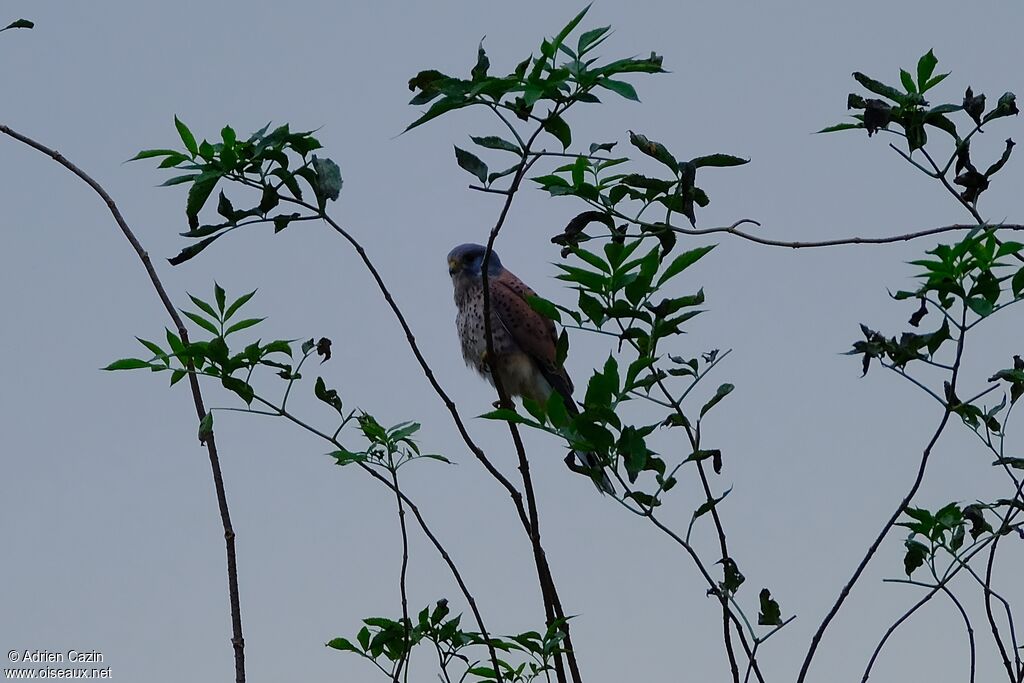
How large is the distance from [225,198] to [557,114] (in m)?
0.71

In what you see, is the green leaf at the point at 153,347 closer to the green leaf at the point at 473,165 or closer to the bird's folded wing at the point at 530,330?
the green leaf at the point at 473,165

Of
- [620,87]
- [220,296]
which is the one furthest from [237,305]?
[620,87]

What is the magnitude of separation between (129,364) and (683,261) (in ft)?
3.79

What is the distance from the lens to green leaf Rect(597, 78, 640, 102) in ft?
7.23

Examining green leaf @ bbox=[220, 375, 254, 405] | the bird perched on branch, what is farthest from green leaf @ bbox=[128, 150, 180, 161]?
the bird perched on branch

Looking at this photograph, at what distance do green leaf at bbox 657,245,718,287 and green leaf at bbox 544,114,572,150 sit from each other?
14.3 inches

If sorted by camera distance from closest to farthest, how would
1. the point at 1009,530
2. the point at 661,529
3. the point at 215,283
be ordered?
the point at 661,529 < the point at 215,283 < the point at 1009,530

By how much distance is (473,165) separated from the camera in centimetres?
260

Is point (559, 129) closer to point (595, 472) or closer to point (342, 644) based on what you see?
point (595, 472)

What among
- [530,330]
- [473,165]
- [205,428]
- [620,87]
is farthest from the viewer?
[530,330]

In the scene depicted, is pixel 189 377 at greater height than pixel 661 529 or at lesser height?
greater

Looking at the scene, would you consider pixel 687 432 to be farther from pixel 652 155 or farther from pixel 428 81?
pixel 428 81

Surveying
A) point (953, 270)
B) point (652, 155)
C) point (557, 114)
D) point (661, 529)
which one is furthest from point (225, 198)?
point (953, 270)

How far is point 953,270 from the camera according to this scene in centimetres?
260
